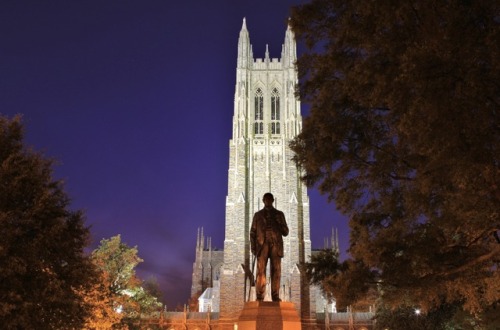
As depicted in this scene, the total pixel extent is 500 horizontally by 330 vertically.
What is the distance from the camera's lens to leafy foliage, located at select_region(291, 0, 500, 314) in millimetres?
8414

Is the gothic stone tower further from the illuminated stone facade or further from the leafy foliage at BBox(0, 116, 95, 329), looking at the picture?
the leafy foliage at BBox(0, 116, 95, 329)

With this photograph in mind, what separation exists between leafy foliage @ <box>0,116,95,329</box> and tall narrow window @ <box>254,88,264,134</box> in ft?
124

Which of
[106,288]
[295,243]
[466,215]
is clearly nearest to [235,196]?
[295,243]

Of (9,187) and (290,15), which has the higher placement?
(290,15)

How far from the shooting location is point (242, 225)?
47.4m

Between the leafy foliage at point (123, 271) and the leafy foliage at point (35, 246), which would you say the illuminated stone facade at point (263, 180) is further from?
the leafy foliage at point (35, 246)

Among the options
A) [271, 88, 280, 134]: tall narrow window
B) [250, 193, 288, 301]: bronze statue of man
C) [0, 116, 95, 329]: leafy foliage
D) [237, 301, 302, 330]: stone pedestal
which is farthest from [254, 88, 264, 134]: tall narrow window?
[237, 301, 302, 330]: stone pedestal

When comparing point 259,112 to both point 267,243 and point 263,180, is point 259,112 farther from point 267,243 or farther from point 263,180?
point 267,243

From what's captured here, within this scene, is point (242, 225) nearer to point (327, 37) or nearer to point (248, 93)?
point (248, 93)

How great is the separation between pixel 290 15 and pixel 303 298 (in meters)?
37.3

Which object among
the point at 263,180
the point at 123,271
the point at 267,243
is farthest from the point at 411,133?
the point at 263,180

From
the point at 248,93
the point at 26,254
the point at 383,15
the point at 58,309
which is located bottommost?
the point at 58,309

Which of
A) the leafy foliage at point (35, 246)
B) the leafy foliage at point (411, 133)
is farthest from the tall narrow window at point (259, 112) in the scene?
the leafy foliage at point (411, 133)

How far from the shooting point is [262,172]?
5028 cm
